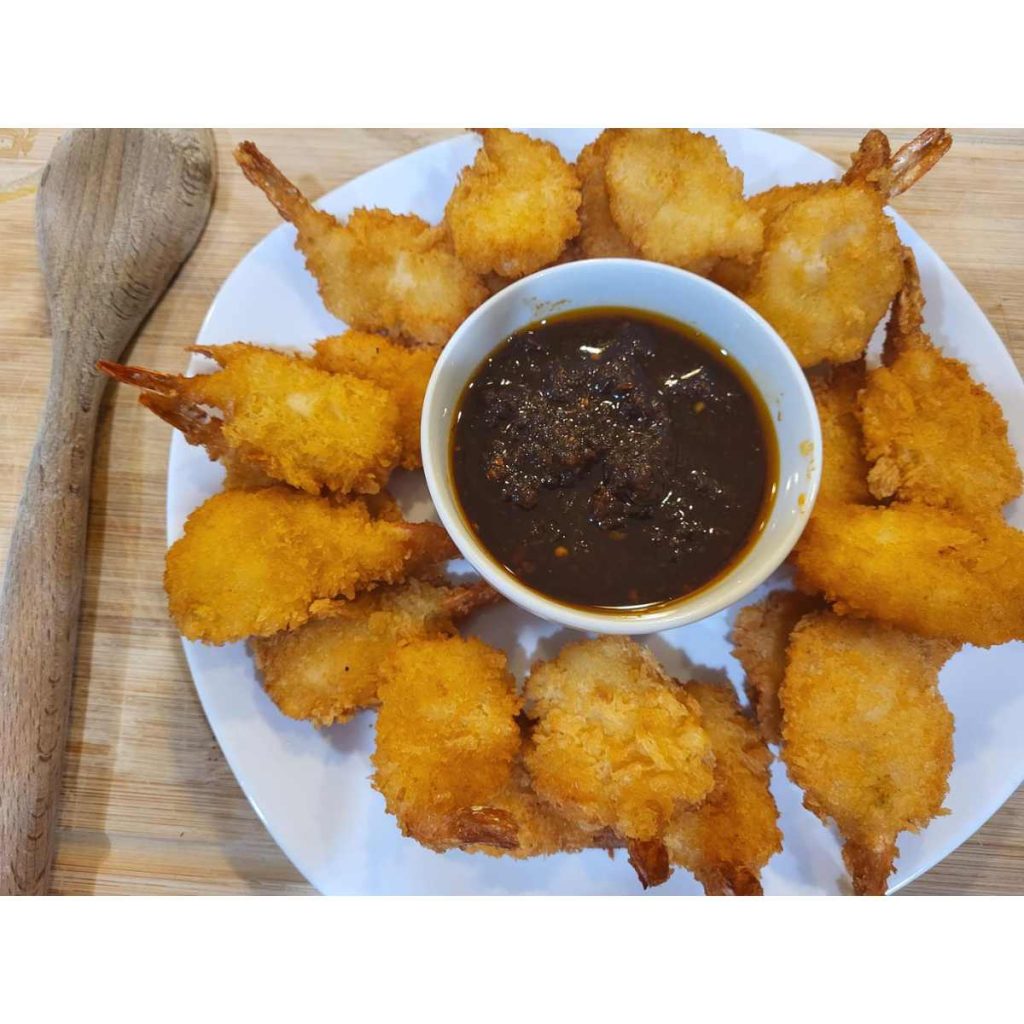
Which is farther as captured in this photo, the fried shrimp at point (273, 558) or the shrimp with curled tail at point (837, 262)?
the shrimp with curled tail at point (837, 262)

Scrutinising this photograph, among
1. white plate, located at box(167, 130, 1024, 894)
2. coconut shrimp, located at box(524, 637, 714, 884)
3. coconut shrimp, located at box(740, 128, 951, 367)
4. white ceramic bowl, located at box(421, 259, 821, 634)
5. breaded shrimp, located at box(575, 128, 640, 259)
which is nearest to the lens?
white ceramic bowl, located at box(421, 259, 821, 634)

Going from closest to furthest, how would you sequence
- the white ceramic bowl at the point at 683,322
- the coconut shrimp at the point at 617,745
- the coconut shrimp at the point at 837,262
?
1. the white ceramic bowl at the point at 683,322
2. the coconut shrimp at the point at 617,745
3. the coconut shrimp at the point at 837,262

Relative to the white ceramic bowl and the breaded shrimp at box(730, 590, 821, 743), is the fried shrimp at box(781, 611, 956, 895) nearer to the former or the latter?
the breaded shrimp at box(730, 590, 821, 743)

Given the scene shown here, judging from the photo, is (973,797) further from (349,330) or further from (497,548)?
(349,330)

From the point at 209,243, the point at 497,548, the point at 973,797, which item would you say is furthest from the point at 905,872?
the point at 209,243

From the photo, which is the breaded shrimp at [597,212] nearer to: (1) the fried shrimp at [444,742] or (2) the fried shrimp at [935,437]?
(2) the fried shrimp at [935,437]

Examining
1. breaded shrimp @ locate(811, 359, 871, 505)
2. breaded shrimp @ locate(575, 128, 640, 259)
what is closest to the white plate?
breaded shrimp @ locate(811, 359, 871, 505)

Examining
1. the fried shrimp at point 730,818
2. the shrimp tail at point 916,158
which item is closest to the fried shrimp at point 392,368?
the fried shrimp at point 730,818
